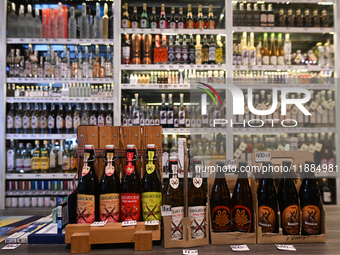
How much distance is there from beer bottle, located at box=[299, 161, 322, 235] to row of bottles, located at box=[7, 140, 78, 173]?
227 centimetres

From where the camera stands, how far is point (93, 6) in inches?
119

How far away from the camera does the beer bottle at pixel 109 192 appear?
3.05 feet

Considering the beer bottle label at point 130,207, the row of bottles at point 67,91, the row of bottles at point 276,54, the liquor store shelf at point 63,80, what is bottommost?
the beer bottle label at point 130,207

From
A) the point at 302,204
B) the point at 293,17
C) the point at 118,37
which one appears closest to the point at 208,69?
the point at 118,37

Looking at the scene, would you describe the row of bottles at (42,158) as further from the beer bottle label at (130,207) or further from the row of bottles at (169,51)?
the beer bottle label at (130,207)

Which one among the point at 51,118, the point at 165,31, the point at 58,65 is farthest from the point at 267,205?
the point at 58,65

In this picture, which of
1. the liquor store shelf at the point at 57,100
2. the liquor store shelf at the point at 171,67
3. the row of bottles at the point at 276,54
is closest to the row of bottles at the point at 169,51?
the liquor store shelf at the point at 171,67

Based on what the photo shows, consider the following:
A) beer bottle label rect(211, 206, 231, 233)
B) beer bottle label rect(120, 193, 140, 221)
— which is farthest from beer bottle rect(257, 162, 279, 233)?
beer bottle label rect(120, 193, 140, 221)

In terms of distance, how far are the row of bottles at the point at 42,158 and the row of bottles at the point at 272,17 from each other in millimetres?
2263

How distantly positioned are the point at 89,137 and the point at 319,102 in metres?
2.70

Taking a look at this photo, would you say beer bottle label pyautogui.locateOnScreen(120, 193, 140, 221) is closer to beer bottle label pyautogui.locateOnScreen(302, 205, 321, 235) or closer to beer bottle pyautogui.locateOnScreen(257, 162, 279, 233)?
beer bottle pyautogui.locateOnScreen(257, 162, 279, 233)

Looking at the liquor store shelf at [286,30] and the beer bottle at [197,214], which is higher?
the liquor store shelf at [286,30]

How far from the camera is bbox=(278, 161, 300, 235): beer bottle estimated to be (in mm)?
904

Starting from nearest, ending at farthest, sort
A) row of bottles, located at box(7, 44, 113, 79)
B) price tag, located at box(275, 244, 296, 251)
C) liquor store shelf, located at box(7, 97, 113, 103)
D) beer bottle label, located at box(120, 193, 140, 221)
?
1. price tag, located at box(275, 244, 296, 251)
2. beer bottle label, located at box(120, 193, 140, 221)
3. liquor store shelf, located at box(7, 97, 113, 103)
4. row of bottles, located at box(7, 44, 113, 79)
